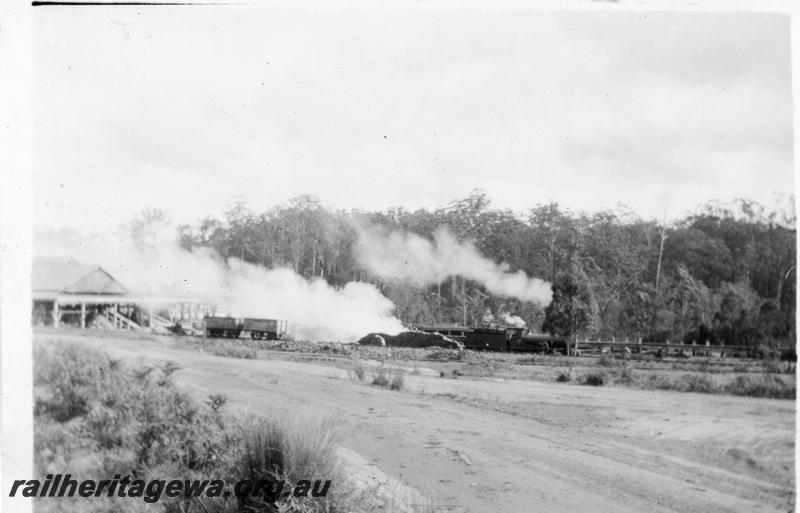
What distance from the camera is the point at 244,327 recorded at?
5.00 m

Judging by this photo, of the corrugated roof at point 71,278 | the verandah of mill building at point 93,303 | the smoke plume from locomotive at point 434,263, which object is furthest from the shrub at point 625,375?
the corrugated roof at point 71,278

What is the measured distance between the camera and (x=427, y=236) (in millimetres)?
4441

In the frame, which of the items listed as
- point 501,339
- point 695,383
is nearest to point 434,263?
point 501,339

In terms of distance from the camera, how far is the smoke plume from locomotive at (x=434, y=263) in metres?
4.46

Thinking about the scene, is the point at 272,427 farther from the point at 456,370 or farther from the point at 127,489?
the point at 456,370

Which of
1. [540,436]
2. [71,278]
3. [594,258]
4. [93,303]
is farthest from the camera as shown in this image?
[93,303]

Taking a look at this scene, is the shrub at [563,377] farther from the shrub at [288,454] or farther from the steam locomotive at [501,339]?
the shrub at [288,454]

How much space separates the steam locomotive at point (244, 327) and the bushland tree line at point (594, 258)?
0.61 meters

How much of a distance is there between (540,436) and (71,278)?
13.3ft

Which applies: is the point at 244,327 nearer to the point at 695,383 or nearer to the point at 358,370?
the point at 358,370

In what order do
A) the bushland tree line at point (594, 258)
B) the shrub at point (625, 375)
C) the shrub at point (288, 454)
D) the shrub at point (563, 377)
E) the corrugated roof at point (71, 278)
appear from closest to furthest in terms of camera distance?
the shrub at point (288, 454)
the bushland tree line at point (594, 258)
the corrugated roof at point (71, 278)
the shrub at point (625, 375)
the shrub at point (563, 377)

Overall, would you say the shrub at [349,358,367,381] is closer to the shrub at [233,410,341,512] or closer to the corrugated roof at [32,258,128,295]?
the shrub at [233,410,341,512]

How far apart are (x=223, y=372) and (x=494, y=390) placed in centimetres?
245

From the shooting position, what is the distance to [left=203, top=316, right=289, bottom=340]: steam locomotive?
500cm
